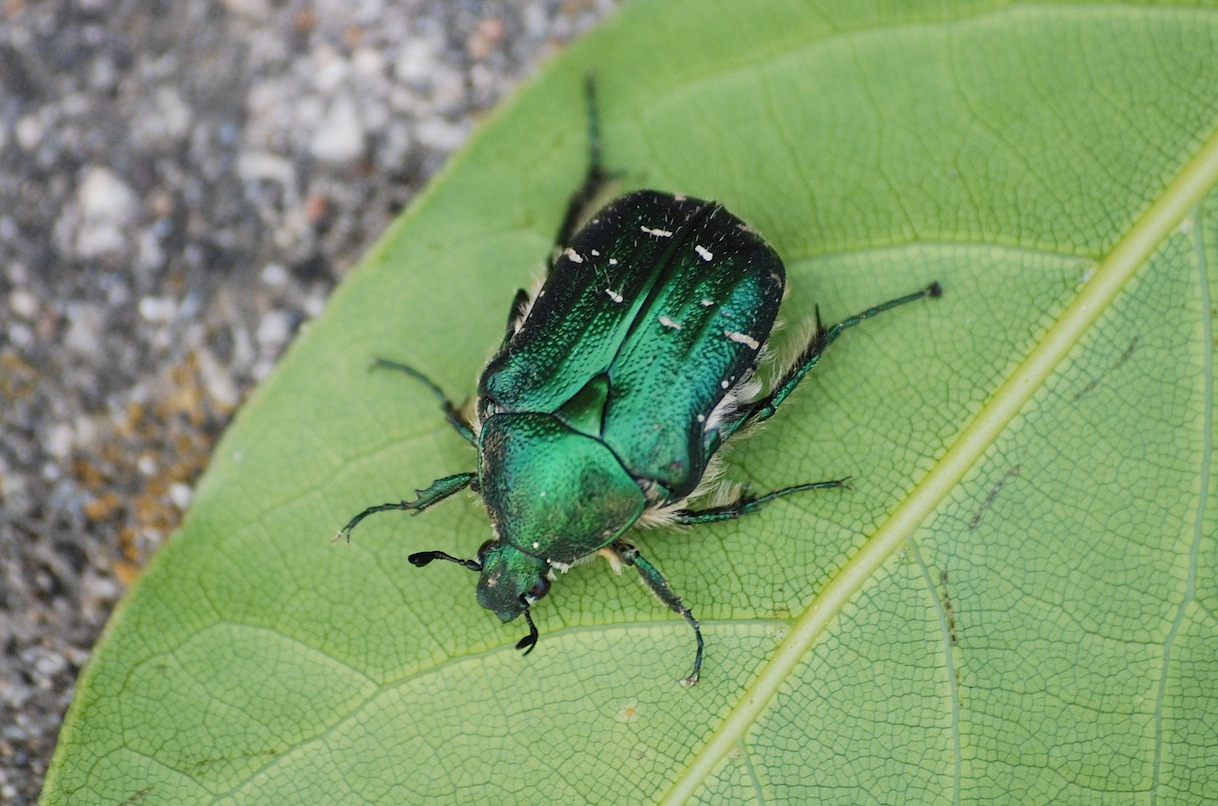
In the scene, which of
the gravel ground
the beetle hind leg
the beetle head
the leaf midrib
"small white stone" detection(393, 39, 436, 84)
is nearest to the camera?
the leaf midrib

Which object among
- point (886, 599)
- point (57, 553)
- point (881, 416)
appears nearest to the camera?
point (886, 599)

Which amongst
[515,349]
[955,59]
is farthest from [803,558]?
[955,59]

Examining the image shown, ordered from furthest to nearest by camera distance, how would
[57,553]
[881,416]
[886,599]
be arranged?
[57,553] → [881,416] → [886,599]

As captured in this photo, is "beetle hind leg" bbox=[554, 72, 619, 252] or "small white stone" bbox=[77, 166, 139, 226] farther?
"small white stone" bbox=[77, 166, 139, 226]

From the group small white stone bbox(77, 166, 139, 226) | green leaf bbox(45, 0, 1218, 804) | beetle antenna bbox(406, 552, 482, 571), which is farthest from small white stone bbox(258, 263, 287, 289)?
beetle antenna bbox(406, 552, 482, 571)

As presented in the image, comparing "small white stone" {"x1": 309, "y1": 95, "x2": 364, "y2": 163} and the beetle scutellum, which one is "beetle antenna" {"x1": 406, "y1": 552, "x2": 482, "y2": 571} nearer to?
the beetle scutellum

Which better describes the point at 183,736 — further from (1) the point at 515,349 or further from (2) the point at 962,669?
(2) the point at 962,669

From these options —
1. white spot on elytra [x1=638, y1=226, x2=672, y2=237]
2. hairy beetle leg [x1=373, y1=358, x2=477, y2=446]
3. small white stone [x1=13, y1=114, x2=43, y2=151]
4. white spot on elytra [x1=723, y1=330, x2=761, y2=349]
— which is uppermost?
small white stone [x1=13, y1=114, x2=43, y2=151]
